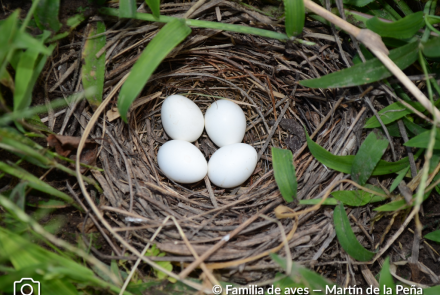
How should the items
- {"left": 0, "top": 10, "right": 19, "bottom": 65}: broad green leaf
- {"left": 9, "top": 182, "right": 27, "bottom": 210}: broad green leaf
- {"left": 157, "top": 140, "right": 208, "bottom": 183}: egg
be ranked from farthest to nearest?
{"left": 157, "top": 140, "right": 208, "bottom": 183}: egg → {"left": 9, "top": 182, "right": 27, "bottom": 210}: broad green leaf → {"left": 0, "top": 10, "right": 19, "bottom": 65}: broad green leaf

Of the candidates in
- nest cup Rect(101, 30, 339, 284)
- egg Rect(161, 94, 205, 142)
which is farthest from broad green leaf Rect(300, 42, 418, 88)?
egg Rect(161, 94, 205, 142)

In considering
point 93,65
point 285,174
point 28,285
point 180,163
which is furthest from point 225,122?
point 28,285

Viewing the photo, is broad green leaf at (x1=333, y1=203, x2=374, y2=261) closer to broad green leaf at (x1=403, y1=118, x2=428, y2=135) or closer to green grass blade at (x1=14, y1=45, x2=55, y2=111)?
broad green leaf at (x1=403, y1=118, x2=428, y2=135)

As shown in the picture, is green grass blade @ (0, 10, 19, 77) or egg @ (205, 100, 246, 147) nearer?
green grass blade @ (0, 10, 19, 77)

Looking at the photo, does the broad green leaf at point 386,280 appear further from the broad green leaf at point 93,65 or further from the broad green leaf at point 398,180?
the broad green leaf at point 93,65

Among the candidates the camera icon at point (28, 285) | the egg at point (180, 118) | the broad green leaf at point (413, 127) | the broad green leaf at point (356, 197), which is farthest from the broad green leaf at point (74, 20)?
the broad green leaf at point (413, 127)

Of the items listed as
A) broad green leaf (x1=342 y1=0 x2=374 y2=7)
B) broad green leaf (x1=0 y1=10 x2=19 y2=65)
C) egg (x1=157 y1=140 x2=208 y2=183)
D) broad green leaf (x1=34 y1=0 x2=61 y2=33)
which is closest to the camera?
broad green leaf (x1=0 y1=10 x2=19 y2=65)

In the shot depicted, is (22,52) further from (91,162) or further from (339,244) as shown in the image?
(339,244)
